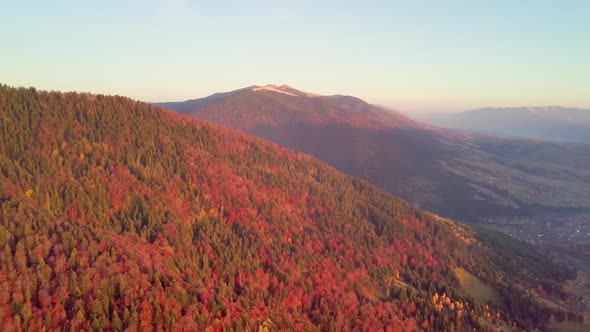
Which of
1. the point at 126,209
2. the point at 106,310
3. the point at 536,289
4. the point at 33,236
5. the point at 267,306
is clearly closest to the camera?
the point at 106,310

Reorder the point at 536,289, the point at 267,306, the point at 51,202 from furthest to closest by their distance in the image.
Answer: the point at 536,289 → the point at 51,202 → the point at 267,306

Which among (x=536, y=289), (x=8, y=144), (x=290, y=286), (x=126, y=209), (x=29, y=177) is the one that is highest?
(x=8, y=144)

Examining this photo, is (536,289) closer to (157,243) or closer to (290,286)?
(290,286)

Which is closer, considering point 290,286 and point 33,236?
point 33,236

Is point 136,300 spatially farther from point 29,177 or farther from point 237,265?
point 29,177

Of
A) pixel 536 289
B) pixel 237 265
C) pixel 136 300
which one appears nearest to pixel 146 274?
pixel 136 300

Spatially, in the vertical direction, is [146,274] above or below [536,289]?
above

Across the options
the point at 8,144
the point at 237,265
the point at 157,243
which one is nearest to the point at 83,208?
the point at 157,243
